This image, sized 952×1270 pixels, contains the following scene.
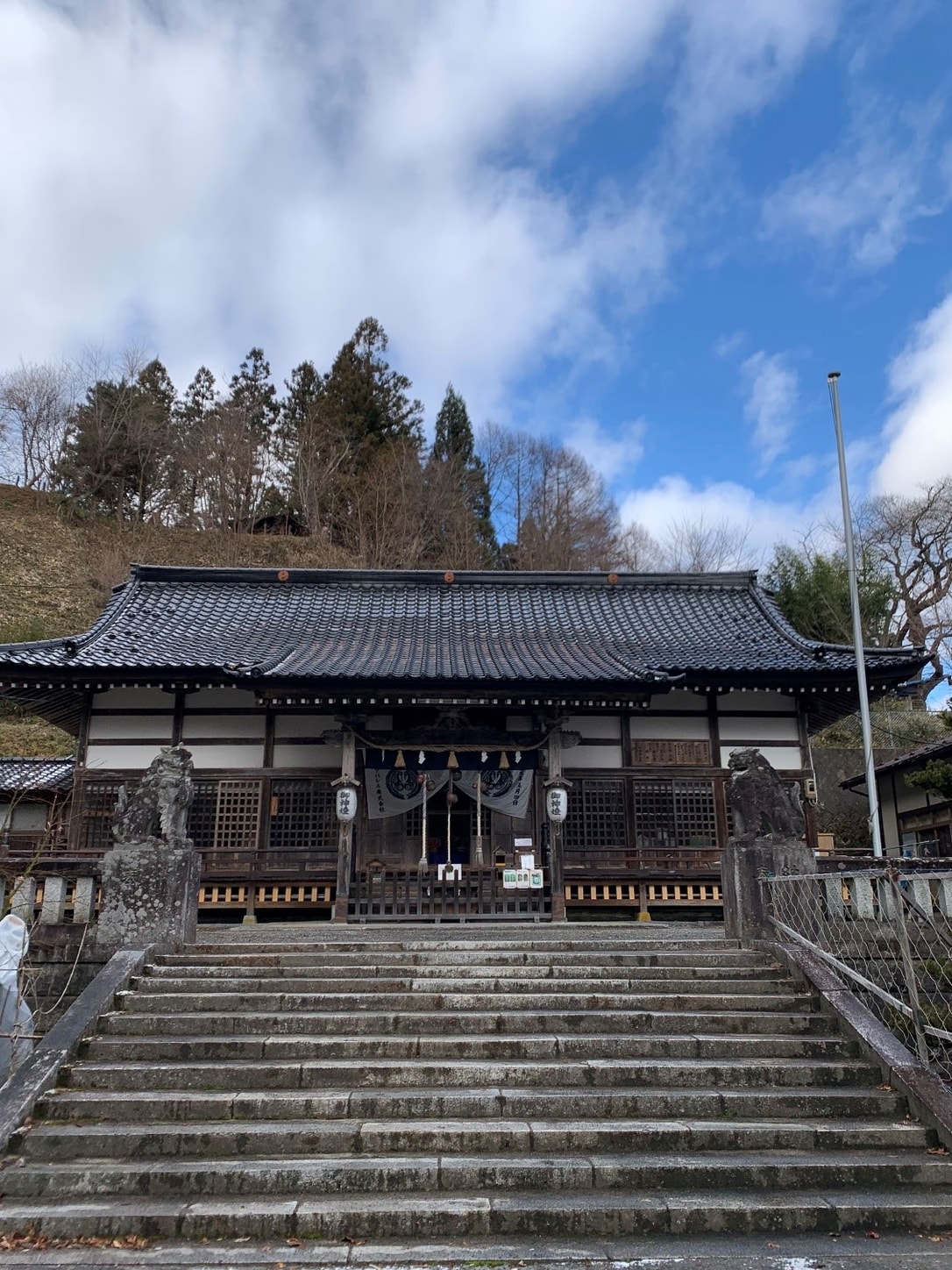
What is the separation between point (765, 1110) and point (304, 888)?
10502 millimetres

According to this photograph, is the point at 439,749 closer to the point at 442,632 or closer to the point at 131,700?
the point at 442,632

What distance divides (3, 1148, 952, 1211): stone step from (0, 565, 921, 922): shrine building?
831 centimetres

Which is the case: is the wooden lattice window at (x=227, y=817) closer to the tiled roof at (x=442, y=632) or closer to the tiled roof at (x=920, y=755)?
the tiled roof at (x=442, y=632)

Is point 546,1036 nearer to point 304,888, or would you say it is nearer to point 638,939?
point 638,939

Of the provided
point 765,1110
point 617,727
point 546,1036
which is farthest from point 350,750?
point 765,1110

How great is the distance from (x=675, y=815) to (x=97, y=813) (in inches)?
431

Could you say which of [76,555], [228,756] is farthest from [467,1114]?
[76,555]

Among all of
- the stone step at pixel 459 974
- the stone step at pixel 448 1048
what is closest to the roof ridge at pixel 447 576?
the stone step at pixel 459 974

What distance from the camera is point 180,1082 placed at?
6.54 m

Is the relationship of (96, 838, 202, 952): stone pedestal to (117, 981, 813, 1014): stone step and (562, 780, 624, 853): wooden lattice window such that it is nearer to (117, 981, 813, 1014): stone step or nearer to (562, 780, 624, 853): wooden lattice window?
(117, 981, 813, 1014): stone step

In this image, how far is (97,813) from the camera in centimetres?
1573

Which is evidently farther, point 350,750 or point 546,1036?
point 350,750

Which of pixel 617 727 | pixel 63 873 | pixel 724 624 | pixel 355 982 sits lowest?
pixel 355 982

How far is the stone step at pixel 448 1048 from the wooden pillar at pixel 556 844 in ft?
24.1
